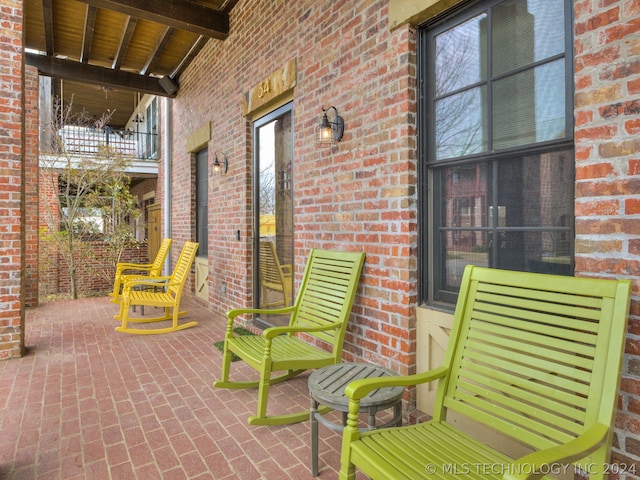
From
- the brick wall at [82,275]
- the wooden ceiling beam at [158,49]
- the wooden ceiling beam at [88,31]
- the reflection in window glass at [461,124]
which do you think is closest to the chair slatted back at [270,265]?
the reflection in window glass at [461,124]

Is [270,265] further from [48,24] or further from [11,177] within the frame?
[48,24]

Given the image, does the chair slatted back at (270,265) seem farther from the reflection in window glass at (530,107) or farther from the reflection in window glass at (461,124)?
the reflection in window glass at (530,107)

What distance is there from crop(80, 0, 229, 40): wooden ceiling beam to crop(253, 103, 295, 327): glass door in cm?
144

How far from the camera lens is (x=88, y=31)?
5211 millimetres

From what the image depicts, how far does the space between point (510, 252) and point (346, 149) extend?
1381 mm

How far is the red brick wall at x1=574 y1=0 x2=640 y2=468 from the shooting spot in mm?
1411

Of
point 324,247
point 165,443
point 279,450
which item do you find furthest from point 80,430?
point 324,247

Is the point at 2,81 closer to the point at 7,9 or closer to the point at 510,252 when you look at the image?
the point at 7,9

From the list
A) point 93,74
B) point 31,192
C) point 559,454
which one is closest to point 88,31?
point 93,74

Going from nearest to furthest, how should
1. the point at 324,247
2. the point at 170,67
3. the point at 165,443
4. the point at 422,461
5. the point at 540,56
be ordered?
the point at 422,461 < the point at 540,56 < the point at 165,443 < the point at 324,247 < the point at 170,67

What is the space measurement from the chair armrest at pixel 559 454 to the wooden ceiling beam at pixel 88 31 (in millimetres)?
6047

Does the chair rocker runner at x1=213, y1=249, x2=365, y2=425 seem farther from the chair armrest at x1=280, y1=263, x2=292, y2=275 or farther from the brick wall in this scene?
the brick wall

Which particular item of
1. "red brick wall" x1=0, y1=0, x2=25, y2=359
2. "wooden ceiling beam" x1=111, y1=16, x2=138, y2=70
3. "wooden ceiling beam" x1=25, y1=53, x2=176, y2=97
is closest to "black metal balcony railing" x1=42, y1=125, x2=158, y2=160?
"wooden ceiling beam" x1=25, y1=53, x2=176, y2=97

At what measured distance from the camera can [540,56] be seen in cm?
182
